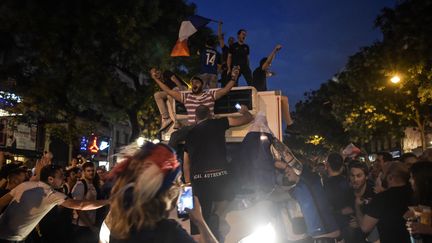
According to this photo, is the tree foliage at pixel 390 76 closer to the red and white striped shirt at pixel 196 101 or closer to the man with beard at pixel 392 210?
the red and white striped shirt at pixel 196 101

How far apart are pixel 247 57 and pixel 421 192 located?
601 centimetres

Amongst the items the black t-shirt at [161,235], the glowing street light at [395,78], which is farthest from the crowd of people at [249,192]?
the glowing street light at [395,78]

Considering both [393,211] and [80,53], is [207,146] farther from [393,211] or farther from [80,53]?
[80,53]

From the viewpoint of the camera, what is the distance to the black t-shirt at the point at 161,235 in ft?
7.37

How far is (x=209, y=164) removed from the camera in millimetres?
4668

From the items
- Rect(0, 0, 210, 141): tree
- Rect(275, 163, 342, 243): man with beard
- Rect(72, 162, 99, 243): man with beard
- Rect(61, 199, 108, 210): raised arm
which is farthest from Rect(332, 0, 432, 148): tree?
Rect(61, 199, 108, 210): raised arm

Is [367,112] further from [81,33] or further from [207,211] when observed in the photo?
[207,211]

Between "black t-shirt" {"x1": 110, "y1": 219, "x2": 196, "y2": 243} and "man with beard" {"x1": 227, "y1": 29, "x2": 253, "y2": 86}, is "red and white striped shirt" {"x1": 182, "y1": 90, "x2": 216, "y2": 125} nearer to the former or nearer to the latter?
"man with beard" {"x1": 227, "y1": 29, "x2": 253, "y2": 86}

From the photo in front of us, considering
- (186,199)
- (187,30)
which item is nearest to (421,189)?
(186,199)

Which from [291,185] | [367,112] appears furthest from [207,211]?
[367,112]

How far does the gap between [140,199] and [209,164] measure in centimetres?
239

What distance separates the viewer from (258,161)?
16.9 ft

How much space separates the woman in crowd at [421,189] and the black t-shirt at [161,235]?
7.97 ft

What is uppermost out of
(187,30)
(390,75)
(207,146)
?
(390,75)
